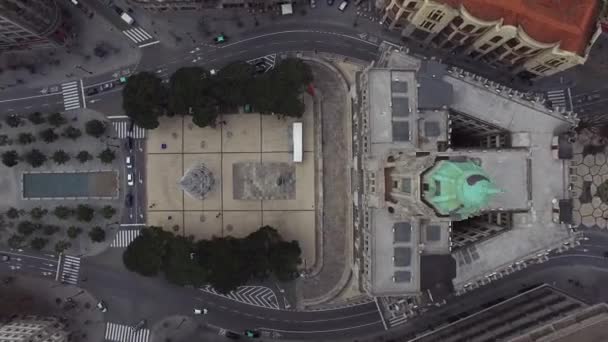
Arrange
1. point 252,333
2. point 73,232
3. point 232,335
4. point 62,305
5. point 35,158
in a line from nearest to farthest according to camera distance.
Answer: point 35,158 → point 73,232 → point 252,333 → point 232,335 → point 62,305

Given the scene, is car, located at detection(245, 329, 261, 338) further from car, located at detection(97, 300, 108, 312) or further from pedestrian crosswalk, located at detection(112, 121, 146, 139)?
pedestrian crosswalk, located at detection(112, 121, 146, 139)

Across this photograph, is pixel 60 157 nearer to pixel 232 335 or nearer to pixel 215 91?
pixel 215 91

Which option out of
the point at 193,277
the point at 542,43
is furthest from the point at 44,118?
the point at 542,43

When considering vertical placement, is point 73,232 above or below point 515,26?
below

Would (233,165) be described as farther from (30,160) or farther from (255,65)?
(30,160)

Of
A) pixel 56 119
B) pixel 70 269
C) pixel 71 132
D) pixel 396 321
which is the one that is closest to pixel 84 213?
pixel 70 269

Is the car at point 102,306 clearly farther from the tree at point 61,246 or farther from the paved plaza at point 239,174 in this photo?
the paved plaza at point 239,174
